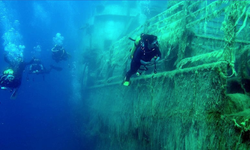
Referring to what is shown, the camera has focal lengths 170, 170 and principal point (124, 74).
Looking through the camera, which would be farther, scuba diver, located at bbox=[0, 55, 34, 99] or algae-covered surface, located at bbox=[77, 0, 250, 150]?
scuba diver, located at bbox=[0, 55, 34, 99]

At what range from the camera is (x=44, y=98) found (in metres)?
53.5

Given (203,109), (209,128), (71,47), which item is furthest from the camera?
(71,47)

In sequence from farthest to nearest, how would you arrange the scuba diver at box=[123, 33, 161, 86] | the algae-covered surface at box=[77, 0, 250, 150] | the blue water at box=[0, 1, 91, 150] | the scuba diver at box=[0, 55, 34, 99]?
the blue water at box=[0, 1, 91, 150]
the scuba diver at box=[0, 55, 34, 99]
the scuba diver at box=[123, 33, 161, 86]
the algae-covered surface at box=[77, 0, 250, 150]

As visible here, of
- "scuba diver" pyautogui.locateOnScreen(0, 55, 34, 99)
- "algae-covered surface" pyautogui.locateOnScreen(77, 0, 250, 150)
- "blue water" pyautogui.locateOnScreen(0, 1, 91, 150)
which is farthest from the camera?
"blue water" pyautogui.locateOnScreen(0, 1, 91, 150)

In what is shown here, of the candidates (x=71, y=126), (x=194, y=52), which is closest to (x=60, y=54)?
(x=194, y=52)

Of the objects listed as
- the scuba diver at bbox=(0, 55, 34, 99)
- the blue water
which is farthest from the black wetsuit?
the blue water

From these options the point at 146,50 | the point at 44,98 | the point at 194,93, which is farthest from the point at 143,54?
the point at 44,98

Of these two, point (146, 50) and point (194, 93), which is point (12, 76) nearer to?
point (146, 50)

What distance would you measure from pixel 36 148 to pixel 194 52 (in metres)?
27.3

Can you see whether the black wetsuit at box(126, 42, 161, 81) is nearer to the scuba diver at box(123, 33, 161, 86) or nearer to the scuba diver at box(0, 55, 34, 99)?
the scuba diver at box(123, 33, 161, 86)

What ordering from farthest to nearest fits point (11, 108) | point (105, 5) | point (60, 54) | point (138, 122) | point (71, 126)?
point (11, 108) → point (71, 126) → point (105, 5) → point (60, 54) → point (138, 122)

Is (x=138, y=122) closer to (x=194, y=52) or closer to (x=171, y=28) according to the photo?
(x=194, y=52)

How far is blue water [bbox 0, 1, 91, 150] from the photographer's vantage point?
24.6 meters

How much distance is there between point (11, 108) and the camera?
6272cm
